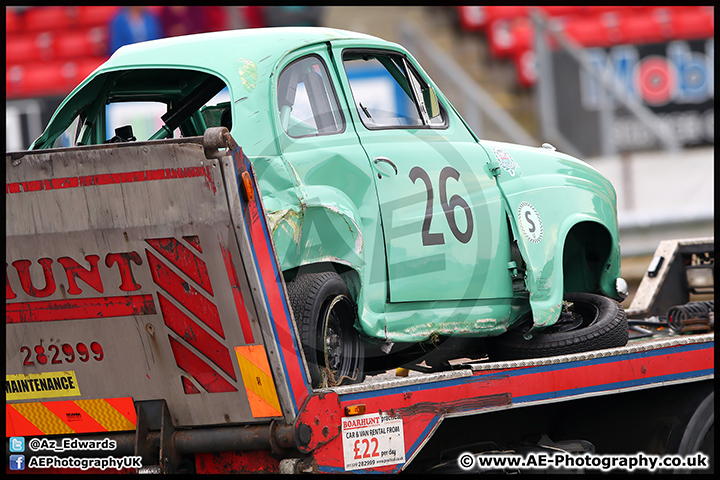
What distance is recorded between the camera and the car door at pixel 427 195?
471cm

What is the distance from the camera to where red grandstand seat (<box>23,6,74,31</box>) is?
17.6m

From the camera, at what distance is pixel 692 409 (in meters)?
5.44

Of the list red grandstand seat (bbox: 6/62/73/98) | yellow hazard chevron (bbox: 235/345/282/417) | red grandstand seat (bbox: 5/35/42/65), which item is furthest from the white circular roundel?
red grandstand seat (bbox: 5/35/42/65)

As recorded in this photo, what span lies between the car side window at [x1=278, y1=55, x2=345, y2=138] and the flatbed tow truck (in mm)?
842

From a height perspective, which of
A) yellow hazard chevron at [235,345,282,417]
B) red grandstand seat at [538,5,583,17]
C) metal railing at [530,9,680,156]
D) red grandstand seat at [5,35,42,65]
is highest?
red grandstand seat at [538,5,583,17]

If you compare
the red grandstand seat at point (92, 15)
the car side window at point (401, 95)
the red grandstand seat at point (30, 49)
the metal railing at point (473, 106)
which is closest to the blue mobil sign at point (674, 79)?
the metal railing at point (473, 106)

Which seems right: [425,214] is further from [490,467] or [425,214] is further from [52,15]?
[52,15]

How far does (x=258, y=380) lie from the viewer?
378cm

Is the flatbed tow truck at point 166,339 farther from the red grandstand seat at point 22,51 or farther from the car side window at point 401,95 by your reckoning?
the red grandstand seat at point 22,51

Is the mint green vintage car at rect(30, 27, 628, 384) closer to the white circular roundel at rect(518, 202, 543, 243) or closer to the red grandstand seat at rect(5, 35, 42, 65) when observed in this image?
the white circular roundel at rect(518, 202, 543, 243)

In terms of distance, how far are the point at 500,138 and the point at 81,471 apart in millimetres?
10487

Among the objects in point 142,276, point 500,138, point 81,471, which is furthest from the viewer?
point 500,138
